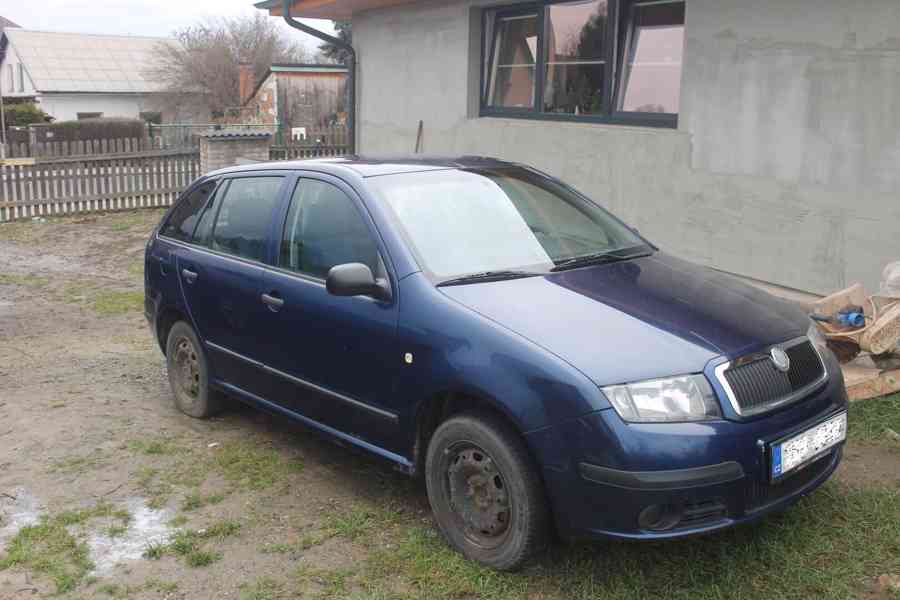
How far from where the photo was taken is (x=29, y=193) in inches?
628

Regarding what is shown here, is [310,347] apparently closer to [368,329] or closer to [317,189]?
[368,329]

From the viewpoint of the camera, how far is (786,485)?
3594 mm

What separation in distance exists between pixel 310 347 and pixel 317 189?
863 millimetres

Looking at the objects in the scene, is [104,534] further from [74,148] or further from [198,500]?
[74,148]

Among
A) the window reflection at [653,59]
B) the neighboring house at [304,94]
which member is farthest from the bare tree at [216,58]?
the window reflection at [653,59]

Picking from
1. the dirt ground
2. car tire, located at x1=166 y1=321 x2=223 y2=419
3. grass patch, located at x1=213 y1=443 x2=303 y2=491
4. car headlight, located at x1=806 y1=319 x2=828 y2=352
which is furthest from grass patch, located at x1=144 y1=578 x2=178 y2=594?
car headlight, located at x1=806 y1=319 x2=828 y2=352

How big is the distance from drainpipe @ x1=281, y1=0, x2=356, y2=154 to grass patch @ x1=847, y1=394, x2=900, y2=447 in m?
8.58

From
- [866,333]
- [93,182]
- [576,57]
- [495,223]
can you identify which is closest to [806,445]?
[495,223]

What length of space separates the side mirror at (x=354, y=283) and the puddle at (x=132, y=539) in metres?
1.43

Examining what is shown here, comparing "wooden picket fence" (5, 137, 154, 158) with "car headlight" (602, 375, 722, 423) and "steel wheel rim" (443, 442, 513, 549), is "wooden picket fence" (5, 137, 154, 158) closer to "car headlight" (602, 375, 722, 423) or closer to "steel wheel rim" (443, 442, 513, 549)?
"steel wheel rim" (443, 442, 513, 549)

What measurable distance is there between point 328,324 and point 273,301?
520mm

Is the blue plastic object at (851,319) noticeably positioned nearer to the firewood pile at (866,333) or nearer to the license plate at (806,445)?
the firewood pile at (866,333)

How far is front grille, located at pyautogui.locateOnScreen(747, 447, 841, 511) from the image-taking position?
11.2 feet

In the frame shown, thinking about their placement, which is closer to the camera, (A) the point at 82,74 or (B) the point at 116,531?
(B) the point at 116,531
